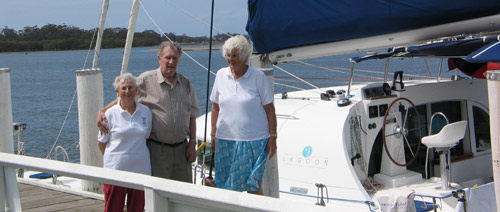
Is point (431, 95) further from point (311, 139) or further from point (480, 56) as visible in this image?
point (480, 56)

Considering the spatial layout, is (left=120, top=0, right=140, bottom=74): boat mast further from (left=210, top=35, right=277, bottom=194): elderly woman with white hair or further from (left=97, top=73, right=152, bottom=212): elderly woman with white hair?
(left=210, top=35, right=277, bottom=194): elderly woman with white hair

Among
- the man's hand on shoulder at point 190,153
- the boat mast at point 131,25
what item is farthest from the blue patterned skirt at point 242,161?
the boat mast at point 131,25

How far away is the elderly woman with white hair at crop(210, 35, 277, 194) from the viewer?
4160mm

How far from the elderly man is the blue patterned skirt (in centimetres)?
31

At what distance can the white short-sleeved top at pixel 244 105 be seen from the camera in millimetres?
4168

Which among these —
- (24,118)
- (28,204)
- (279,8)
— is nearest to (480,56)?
(279,8)

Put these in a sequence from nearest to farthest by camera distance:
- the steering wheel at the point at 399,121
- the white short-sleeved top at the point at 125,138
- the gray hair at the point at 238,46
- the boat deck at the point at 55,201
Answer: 1. the gray hair at the point at 238,46
2. the white short-sleeved top at the point at 125,138
3. the boat deck at the point at 55,201
4. the steering wheel at the point at 399,121

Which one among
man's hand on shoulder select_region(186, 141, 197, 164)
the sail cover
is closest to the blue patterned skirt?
man's hand on shoulder select_region(186, 141, 197, 164)

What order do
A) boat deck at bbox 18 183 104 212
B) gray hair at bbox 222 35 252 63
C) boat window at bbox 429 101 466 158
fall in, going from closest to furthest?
gray hair at bbox 222 35 252 63, boat deck at bbox 18 183 104 212, boat window at bbox 429 101 466 158

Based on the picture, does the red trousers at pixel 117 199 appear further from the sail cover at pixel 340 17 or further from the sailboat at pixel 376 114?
the sail cover at pixel 340 17

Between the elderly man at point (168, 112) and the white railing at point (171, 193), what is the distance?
23.0 inches

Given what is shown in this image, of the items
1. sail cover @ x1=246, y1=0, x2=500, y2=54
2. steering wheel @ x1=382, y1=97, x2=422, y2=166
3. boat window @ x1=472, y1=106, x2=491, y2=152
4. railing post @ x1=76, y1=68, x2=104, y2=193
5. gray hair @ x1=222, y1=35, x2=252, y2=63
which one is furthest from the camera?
boat window @ x1=472, y1=106, x2=491, y2=152

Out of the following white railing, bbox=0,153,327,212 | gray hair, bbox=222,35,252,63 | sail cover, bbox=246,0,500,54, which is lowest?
white railing, bbox=0,153,327,212

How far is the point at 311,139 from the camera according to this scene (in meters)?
5.95
